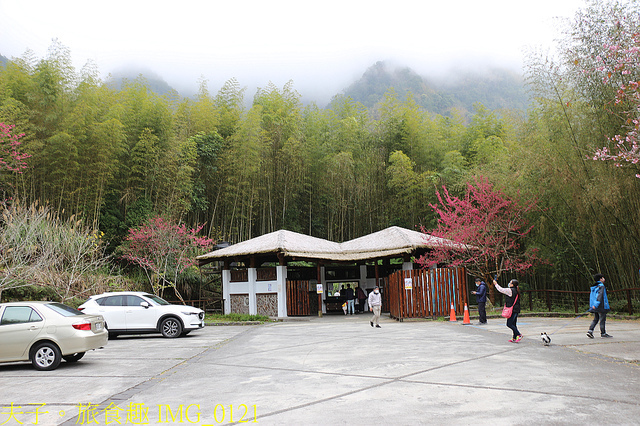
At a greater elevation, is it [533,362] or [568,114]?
[568,114]

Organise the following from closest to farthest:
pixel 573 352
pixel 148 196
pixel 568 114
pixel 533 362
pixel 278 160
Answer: pixel 533 362, pixel 573 352, pixel 568 114, pixel 148 196, pixel 278 160

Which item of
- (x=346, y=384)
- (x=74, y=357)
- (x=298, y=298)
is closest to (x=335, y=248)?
(x=298, y=298)

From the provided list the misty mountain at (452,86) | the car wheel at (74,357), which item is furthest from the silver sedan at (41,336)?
the misty mountain at (452,86)

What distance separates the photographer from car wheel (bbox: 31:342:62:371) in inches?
312

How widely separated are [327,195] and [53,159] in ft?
45.9

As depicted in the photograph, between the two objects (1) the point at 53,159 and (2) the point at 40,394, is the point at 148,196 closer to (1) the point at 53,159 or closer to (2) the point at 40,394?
(1) the point at 53,159

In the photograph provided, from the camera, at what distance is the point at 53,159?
18.9m

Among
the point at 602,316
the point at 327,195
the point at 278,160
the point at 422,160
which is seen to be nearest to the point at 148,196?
the point at 278,160

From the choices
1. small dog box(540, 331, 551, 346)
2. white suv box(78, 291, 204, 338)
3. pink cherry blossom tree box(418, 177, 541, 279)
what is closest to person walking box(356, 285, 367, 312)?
pink cherry blossom tree box(418, 177, 541, 279)

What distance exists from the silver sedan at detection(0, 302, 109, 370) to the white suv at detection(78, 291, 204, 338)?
5.07 meters

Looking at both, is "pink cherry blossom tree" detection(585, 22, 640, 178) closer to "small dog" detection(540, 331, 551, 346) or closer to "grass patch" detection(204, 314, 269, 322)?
"small dog" detection(540, 331, 551, 346)

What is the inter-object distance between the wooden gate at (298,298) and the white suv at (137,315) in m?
8.33

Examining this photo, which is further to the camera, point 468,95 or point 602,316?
point 468,95

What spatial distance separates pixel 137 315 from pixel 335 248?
433 inches
